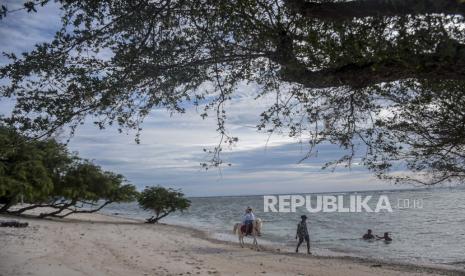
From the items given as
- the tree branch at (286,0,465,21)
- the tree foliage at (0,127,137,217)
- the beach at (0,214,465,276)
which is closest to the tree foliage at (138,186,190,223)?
the tree foliage at (0,127,137,217)

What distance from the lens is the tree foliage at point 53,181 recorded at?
2901cm

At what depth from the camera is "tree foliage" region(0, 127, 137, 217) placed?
29.0 m

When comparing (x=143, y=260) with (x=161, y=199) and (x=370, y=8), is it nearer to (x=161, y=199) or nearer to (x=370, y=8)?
(x=370, y=8)

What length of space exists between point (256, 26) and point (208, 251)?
17715 mm

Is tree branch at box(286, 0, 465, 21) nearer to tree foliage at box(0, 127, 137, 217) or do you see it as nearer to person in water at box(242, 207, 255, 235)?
person in water at box(242, 207, 255, 235)

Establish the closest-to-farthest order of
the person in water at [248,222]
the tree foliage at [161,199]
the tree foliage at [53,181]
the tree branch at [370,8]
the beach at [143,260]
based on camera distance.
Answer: the tree branch at [370,8], the beach at [143,260], the person in water at [248,222], the tree foliage at [53,181], the tree foliage at [161,199]

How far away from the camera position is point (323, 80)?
6.05m

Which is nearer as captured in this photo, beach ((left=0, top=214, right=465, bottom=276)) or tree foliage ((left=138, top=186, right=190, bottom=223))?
beach ((left=0, top=214, right=465, bottom=276))

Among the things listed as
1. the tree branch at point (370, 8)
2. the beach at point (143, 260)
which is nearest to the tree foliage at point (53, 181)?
the beach at point (143, 260)

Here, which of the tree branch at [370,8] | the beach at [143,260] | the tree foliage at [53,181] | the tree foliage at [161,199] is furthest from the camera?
the tree foliage at [161,199]

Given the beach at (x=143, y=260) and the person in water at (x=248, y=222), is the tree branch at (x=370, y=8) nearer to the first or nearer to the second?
the beach at (x=143, y=260)

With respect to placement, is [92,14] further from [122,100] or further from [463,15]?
[463,15]

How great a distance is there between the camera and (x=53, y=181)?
114ft

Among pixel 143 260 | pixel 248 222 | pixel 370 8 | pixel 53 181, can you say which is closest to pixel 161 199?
pixel 53 181
